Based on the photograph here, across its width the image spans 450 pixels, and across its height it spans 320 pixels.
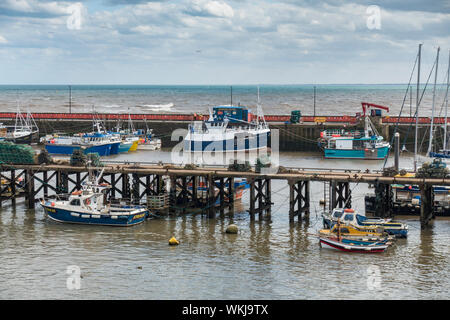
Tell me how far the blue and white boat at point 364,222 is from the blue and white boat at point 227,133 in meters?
47.3

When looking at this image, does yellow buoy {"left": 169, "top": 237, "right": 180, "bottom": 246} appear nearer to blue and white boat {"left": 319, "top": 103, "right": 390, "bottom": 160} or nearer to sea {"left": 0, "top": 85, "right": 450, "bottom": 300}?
sea {"left": 0, "top": 85, "right": 450, "bottom": 300}

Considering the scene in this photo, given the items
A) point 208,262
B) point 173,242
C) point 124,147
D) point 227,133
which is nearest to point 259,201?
point 173,242

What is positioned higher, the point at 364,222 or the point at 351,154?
the point at 351,154

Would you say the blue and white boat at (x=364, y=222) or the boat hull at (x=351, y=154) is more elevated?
the boat hull at (x=351, y=154)

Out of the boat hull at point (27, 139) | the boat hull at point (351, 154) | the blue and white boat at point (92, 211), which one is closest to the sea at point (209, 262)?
the blue and white boat at point (92, 211)

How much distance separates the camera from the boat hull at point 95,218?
50.6 meters

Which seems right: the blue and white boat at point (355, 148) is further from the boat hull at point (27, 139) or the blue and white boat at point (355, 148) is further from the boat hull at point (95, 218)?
the boat hull at point (27, 139)

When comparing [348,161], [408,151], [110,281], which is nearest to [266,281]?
[110,281]

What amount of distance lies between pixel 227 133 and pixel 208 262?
5589 cm

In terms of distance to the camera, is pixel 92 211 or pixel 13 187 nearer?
pixel 92 211

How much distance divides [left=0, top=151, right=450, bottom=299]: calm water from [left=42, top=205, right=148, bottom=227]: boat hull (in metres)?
0.59

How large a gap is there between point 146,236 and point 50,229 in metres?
7.09

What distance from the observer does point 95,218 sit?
167ft

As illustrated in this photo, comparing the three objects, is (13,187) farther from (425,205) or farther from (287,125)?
(287,125)
